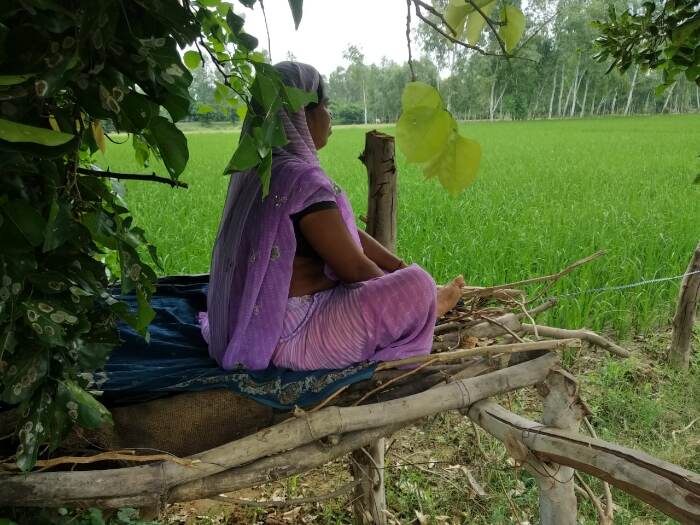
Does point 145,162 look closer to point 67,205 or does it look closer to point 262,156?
point 67,205

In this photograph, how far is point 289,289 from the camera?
1525 millimetres

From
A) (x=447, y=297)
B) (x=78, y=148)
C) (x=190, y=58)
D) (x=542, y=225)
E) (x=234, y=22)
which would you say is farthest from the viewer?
(x=542, y=225)

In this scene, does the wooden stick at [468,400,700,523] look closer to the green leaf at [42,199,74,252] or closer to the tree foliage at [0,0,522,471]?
the tree foliage at [0,0,522,471]

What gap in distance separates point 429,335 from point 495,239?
347cm

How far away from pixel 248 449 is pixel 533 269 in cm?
358

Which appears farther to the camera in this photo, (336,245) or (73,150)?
(336,245)

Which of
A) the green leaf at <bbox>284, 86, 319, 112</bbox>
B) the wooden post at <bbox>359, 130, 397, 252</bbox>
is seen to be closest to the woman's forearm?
the wooden post at <bbox>359, 130, 397, 252</bbox>

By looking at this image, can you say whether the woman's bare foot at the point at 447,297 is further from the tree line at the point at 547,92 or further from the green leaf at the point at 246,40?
the tree line at the point at 547,92

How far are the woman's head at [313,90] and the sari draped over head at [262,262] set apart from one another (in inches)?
0.9

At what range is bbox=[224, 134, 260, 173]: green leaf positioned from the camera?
0.52 m

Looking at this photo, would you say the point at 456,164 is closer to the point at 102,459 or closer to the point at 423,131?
the point at 423,131

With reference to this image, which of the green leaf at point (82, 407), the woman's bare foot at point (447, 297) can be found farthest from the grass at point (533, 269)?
the green leaf at point (82, 407)

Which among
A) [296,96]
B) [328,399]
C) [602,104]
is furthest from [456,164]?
[602,104]

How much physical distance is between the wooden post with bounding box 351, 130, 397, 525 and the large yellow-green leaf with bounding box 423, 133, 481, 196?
4.14ft
